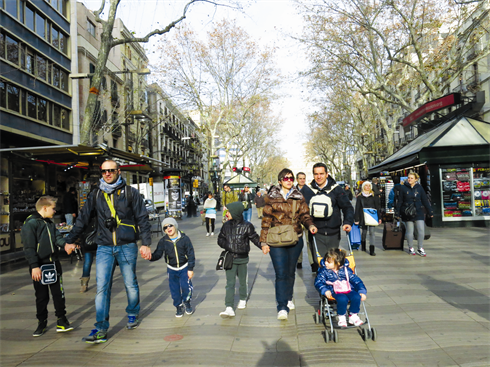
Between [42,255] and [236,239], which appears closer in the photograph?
[42,255]

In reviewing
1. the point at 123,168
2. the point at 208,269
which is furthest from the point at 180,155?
the point at 208,269

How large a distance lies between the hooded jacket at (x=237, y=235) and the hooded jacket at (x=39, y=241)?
1922 millimetres

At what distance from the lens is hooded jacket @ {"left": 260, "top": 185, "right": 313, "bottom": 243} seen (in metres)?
4.81

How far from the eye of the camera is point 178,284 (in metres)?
5.03

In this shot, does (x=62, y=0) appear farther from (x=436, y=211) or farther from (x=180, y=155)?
(x=180, y=155)

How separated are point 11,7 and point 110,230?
18.9 meters

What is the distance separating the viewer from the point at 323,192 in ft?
18.0

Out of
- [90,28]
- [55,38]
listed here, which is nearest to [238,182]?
[55,38]

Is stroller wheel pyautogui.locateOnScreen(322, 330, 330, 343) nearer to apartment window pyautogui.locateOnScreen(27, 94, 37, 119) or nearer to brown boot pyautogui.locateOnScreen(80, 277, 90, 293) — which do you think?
brown boot pyautogui.locateOnScreen(80, 277, 90, 293)

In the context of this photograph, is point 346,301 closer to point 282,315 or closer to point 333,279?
point 333,279

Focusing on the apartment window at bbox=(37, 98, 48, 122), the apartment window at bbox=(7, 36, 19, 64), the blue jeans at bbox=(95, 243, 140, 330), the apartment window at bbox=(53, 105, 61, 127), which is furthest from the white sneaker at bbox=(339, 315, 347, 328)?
the apartment window at bbox=(53, 105, 61, 127)

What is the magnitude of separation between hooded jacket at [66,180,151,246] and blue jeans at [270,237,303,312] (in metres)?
1.50

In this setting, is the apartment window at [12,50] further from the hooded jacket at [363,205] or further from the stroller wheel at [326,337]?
the stroller wheel at [326,337]

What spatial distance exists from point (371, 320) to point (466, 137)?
→ 12134 millimetres
